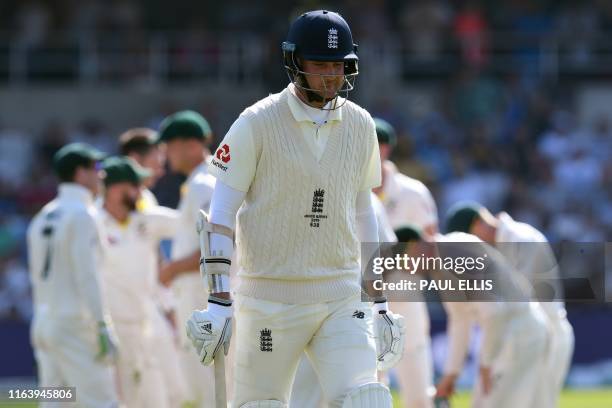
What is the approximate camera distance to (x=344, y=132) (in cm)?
692

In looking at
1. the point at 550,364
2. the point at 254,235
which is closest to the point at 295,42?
the point at 254,235

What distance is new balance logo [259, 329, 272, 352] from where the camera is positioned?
6.75m

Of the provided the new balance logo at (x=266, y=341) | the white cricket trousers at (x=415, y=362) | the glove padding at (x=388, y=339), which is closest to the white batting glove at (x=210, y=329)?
the new balance logo at (x=266, y=341)

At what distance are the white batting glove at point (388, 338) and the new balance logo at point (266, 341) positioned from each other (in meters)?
0.57

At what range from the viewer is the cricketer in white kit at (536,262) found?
31.5 feet

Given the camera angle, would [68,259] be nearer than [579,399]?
Yes

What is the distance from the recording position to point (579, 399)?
1605 centimetres

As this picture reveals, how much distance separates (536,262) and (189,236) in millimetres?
2361

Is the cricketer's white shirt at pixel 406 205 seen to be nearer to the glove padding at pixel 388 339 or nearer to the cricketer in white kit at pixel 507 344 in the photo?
the cricketer in white kit at pixel 507 344

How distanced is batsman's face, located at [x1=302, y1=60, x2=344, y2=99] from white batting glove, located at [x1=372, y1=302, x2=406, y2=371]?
1.15 meters

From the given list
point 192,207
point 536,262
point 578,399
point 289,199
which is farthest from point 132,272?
point 578,399

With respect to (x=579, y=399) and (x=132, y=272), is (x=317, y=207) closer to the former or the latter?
(x=132, y=272)

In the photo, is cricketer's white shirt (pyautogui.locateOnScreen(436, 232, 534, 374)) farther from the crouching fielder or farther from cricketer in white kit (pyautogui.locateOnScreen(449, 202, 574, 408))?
the crouching fielder

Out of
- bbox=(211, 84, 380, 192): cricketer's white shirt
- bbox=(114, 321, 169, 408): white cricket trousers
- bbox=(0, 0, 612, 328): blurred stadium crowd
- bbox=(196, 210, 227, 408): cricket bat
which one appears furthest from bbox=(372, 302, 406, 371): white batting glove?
bbox=(0, 0, 612, 328): blurred stadium crowd
